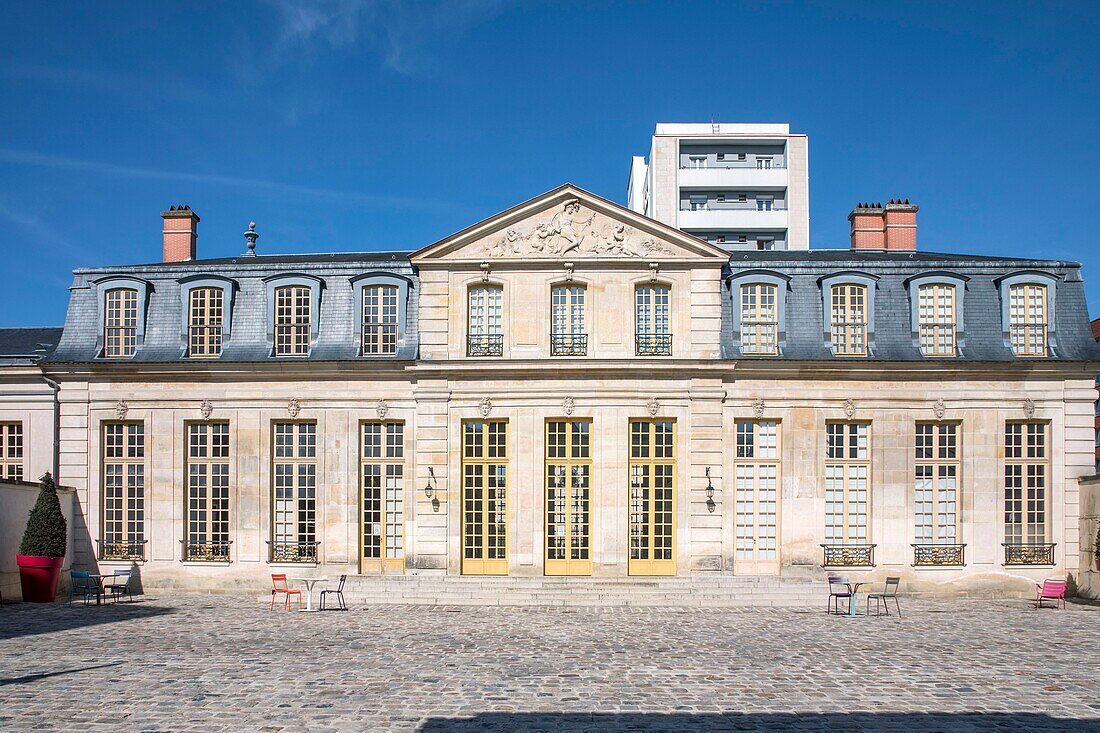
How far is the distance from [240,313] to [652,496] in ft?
42.8

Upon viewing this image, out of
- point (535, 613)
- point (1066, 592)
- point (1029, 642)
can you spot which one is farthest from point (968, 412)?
point (535, 613)

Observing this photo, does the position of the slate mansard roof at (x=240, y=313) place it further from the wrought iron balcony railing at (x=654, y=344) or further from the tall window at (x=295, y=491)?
the wrought iron balcony railing at (x=654, y=344)

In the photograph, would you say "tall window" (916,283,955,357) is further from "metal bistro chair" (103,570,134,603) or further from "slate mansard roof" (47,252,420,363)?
"metal bistro chair" (103,570,134,603)

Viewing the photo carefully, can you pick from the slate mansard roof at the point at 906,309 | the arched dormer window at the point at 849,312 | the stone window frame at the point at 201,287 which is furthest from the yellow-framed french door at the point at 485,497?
the arched dormer window at the point at 849,312

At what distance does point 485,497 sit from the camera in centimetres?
2603

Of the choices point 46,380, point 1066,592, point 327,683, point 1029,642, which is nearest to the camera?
point 327,683

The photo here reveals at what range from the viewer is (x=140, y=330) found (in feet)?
89.7

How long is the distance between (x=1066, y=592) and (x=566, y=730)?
20.0 m

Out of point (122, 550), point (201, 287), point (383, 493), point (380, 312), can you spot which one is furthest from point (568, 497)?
point (122, 550)

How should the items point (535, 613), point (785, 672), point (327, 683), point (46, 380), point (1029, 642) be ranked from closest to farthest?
point (327, 683), point (785, 672), point (1029, 642), point (535, 613), point (46, 380)

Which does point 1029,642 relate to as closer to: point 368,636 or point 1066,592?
point 1066,592

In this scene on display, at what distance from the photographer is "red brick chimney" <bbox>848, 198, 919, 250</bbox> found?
101 feet

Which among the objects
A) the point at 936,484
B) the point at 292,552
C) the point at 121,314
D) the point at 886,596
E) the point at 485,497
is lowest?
the point at 886,596

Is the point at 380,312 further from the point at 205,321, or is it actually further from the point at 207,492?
the point at 207,492
